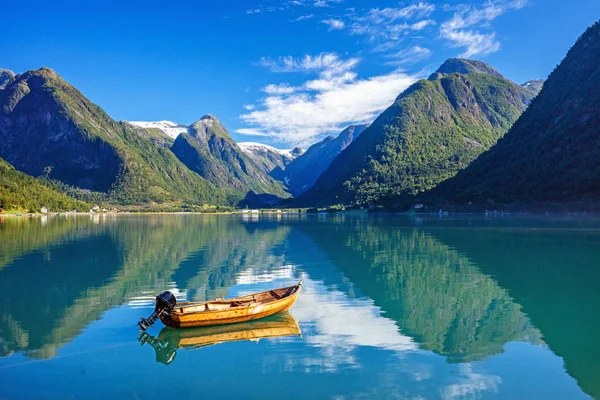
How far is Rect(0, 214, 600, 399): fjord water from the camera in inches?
670

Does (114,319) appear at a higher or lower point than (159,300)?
lower

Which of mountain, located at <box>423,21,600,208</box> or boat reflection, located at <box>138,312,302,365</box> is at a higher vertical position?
mountain, located at <box>423,21,600,208</box>

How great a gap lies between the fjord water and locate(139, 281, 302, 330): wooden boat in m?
0.94

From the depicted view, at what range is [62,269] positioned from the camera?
1799 inches

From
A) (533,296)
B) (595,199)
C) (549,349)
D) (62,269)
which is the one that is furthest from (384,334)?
(595,199)

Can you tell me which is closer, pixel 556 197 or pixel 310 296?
pixel 310 296

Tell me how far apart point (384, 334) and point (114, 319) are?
16396 millimetres

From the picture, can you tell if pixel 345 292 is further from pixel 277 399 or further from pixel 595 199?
pixel 595 199

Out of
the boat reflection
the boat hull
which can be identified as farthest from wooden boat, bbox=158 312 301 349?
the boat hull

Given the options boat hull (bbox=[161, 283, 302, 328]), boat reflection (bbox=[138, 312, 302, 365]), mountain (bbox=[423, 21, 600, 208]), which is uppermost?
mountain (bbox=[423, 21, 600, 208])

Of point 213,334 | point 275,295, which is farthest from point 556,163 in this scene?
point 213,334

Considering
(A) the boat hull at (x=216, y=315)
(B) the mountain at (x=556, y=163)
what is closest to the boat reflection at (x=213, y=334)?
(A) the boat hull at (x=216, y=315)

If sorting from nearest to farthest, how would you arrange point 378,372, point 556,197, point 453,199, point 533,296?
1. point 378,372
2. point 533,296
3. point 556,197
4. point 453,199

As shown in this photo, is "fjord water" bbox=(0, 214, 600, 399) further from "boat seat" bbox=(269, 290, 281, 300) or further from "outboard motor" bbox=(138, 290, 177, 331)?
"boat seat" bbox=(269, 290, 281, 300)
